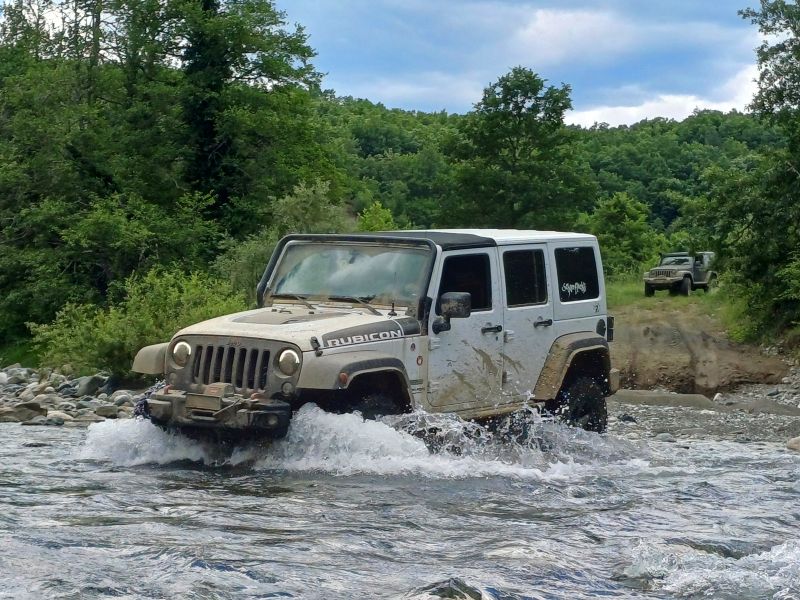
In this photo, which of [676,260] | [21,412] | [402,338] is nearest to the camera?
[402,338]

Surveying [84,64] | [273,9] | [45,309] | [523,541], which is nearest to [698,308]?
[273,9]

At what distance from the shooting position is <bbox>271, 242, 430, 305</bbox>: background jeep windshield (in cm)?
1038

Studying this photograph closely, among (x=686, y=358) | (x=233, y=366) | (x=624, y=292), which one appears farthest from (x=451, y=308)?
(x=624, y=292)

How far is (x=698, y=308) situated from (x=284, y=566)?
31080mm

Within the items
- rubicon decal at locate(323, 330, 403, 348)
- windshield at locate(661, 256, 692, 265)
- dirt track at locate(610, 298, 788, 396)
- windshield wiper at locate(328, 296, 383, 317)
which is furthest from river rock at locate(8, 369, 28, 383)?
windshield at locate(661, 256, 692, 265)

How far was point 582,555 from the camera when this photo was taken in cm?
726

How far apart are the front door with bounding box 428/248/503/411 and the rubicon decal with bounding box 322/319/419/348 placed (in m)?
0.31

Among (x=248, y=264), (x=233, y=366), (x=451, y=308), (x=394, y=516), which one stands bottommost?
(x=394, y=516)

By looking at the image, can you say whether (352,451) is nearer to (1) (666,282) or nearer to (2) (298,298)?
(2) (298,298)

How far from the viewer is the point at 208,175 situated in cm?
3991

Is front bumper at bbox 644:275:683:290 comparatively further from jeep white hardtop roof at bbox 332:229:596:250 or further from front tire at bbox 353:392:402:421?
front tire at bbox 353:392:402:421

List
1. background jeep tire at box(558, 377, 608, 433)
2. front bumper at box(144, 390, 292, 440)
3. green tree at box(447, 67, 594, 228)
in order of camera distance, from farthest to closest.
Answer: green tree at box(447, 67, 594, 228) → background jeep tire at box(558, 377, 608, 433) → front bumper at box(144, 390, 292, 440)

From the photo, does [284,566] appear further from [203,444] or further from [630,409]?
[630,409]

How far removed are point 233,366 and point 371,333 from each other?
1150 millimetres
